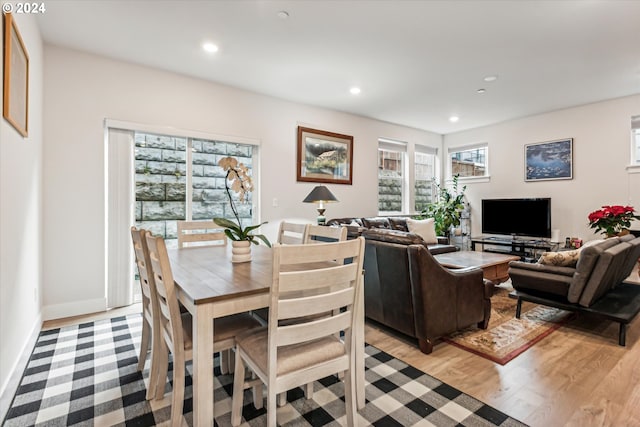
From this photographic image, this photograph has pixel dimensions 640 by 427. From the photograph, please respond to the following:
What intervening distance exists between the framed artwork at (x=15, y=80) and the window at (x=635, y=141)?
685cm

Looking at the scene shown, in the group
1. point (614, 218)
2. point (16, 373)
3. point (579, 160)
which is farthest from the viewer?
point (579, 160)

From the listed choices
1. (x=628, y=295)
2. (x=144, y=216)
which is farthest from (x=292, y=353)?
(x=628, y=295)

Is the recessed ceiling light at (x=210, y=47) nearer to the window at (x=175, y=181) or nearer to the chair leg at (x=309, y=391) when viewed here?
the window at (x=175, y=181)

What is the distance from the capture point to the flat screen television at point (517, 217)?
501cm

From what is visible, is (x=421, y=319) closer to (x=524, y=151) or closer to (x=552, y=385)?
(x=552, y=385)

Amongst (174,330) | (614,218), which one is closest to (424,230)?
(614,218)

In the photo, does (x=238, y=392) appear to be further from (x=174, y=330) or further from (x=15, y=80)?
(x=15, y=80)

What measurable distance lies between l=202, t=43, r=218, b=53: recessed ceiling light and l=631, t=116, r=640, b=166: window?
224 inches

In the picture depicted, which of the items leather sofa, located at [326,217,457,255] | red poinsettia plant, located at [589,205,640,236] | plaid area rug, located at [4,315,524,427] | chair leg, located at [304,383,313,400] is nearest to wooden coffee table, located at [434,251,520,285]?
leather sofa, located at [326,217,457,255]

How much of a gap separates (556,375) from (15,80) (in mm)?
3969

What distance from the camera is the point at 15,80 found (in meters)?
2.00

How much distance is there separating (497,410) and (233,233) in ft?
5.89

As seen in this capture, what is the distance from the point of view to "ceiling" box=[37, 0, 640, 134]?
8.02 ft

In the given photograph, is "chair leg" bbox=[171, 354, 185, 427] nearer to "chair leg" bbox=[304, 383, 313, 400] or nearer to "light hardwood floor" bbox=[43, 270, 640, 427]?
"chair leg" bbox=[304, 383, 313, 400]
